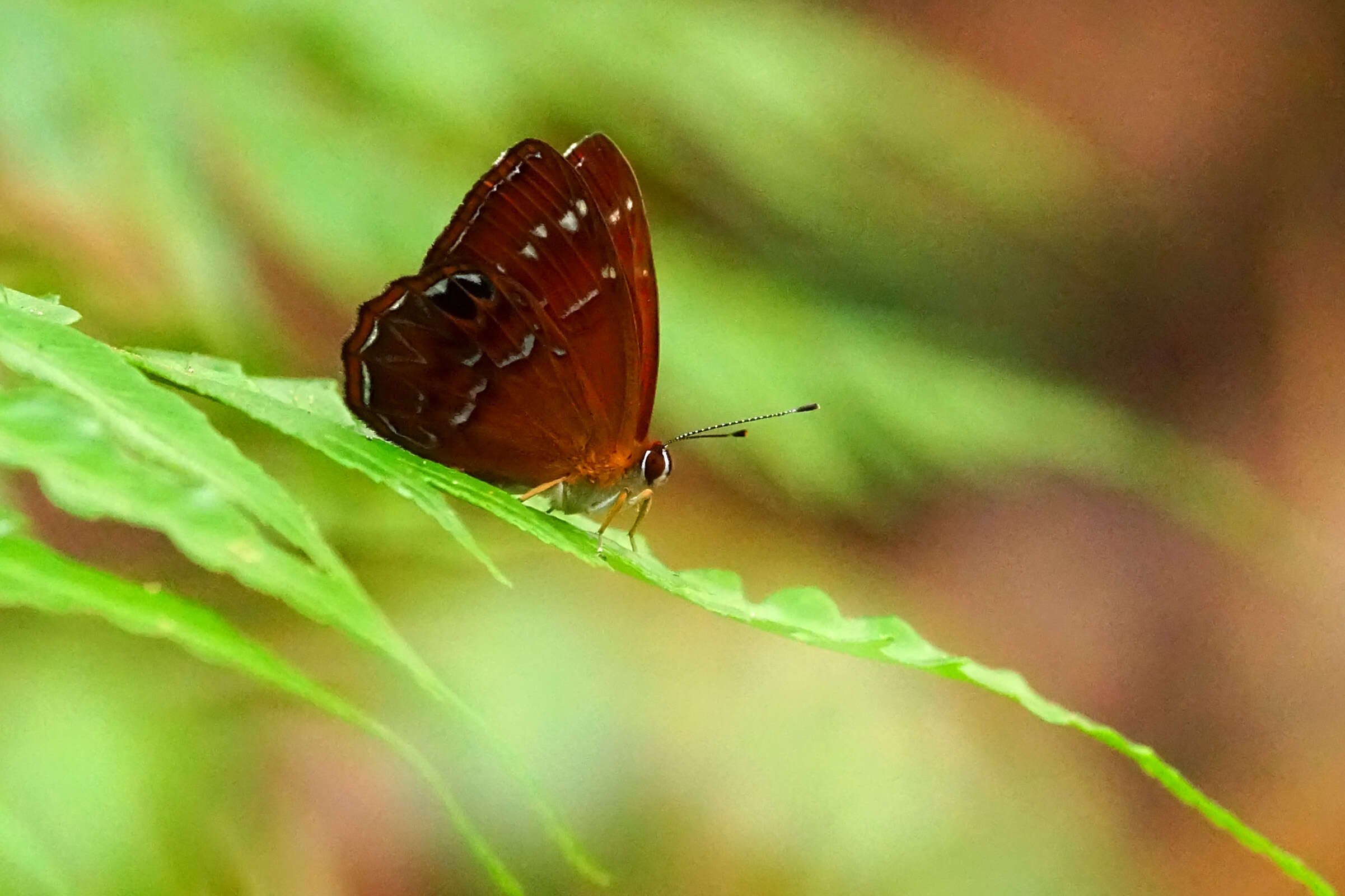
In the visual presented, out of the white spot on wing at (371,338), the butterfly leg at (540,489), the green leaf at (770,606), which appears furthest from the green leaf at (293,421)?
the butterfly leg at (540,489)

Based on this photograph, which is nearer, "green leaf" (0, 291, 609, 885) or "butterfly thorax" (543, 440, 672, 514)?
"green leaf" (0, 291, 609, 885)

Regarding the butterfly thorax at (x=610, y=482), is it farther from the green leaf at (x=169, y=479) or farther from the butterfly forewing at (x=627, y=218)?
the green leaf at (x=169, y=479)

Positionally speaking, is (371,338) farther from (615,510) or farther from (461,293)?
(615,510)

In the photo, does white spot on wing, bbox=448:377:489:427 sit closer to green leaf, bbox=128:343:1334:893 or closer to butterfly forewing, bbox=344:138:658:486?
butterfly forewing, bbox=344:138:658:486

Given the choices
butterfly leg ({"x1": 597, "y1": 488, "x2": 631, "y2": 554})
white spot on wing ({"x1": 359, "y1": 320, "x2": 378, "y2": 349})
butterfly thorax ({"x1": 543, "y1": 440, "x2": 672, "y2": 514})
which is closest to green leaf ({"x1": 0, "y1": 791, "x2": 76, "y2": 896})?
butterfly leg ({"x1": 597, "y1": 488, "x2": 631, "y2": 554})

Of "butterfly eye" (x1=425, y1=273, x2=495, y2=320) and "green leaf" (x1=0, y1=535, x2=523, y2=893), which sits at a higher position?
"butterfly eye" (x1=425, y1=273, x2=495, y2=320)

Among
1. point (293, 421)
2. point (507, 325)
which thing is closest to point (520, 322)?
point (507, 325)

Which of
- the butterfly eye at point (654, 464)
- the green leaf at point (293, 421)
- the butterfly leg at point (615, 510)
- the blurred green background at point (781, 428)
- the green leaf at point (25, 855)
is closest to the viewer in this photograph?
the green leaf at point (25, 855)
